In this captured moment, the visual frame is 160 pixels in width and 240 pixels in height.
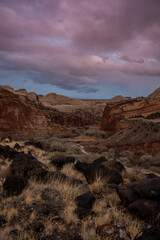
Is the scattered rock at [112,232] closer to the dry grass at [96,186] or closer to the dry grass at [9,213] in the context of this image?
the dry grass at [9,213]

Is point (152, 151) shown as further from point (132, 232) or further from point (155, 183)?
point (132, 232)

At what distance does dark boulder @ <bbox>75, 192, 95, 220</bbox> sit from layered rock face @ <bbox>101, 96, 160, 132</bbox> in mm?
28676

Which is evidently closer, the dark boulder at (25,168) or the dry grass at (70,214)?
the dry grass at (70,214)

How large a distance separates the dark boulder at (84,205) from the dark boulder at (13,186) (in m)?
1.53

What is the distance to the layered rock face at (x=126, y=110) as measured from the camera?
33.4m

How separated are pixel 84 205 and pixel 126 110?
3687cm

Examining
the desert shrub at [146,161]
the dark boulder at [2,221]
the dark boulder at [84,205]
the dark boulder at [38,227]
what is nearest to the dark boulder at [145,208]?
the dark boulder at [84,205]

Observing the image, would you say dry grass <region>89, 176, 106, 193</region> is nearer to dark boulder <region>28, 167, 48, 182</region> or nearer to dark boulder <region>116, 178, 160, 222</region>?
dark boulder <region>116, 178, 160, 222</region>

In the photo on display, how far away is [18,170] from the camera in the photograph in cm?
599

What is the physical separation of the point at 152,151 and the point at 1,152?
1576 centimetres

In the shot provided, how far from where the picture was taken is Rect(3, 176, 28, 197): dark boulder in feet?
15.1

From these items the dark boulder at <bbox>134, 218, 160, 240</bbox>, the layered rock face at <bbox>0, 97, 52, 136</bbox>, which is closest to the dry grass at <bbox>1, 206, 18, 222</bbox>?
the dark boulder at <bbox>134, 218, 160, 240</bbox>

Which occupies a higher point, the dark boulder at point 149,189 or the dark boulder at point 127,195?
the dark boulder at point 149,189

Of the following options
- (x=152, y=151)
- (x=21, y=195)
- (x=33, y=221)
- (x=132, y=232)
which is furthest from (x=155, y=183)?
(x=152, y=151)
